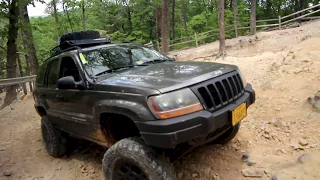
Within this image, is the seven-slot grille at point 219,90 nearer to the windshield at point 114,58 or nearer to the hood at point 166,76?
the hood at point 166,76

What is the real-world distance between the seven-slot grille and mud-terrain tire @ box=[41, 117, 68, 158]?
119 inches

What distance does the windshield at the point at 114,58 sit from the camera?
12.0 ft

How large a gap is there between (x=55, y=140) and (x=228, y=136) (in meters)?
3.00

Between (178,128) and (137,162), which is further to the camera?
(137,162)

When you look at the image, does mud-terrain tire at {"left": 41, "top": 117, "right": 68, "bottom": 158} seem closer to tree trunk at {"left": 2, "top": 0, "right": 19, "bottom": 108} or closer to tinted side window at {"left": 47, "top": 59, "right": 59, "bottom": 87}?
tinted side window at {"left": 47, "top": 59, "right": 59, "bottom": 87}

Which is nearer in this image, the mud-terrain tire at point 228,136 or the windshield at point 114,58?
the windshield at point 114,58

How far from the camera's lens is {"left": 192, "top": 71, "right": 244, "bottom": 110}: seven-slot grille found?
2.78m

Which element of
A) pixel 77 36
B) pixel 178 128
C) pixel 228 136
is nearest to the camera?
pixel 178 128

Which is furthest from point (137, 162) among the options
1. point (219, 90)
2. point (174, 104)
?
point (219, 90)

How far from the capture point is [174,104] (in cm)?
262

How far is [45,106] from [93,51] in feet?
5.08

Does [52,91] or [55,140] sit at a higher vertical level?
[52,91]

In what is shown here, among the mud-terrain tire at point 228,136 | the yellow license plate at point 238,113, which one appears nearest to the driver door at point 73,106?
the yellow license plate at point 238,113

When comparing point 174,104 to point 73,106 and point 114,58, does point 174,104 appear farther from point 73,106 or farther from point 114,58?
point 73,106
